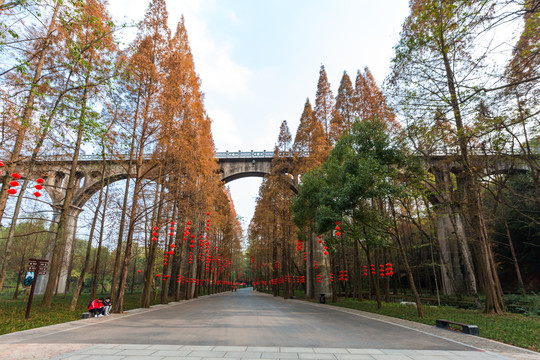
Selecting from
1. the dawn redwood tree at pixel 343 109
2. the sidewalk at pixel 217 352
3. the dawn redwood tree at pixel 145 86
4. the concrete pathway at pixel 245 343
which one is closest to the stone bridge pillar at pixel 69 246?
the dawn redwood tree at pixel 145 86

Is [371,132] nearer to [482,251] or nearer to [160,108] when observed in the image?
[482,251]

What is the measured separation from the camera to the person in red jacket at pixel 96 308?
35.2 ft

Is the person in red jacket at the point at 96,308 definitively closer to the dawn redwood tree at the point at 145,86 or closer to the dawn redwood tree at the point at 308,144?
the dawn redwood tree at the point at 145,86

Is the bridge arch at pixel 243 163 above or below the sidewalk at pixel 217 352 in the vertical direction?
above

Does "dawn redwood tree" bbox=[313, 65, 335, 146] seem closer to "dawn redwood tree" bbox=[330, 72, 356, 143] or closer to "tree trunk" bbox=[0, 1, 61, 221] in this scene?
"dawn redwood tree" bbox=[330, 72, 356, 143]

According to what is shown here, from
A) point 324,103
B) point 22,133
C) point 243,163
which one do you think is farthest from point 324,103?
point 22,133

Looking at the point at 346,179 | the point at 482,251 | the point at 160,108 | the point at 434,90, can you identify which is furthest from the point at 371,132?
the point at 160,108

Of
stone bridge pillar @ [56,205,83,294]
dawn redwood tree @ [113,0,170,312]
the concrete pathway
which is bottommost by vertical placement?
the concrete pathway

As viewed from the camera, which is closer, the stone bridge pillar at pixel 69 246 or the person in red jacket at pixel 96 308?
the person in red jacket at pixel 96 308

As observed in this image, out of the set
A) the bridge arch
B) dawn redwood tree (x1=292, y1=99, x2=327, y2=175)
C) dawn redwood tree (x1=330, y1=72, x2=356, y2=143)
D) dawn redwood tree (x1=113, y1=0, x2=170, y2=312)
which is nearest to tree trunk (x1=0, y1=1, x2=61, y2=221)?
dawn redwood tree (x1=113, y1=0, x2=170, y2=312)

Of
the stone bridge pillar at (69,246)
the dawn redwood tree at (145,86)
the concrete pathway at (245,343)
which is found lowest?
the concrete pathway at (245,343)

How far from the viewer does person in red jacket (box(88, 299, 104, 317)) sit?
35.2ft

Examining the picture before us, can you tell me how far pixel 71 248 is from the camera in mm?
26781

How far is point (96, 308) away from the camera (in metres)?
10.8
